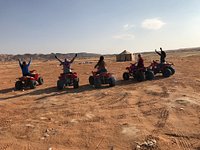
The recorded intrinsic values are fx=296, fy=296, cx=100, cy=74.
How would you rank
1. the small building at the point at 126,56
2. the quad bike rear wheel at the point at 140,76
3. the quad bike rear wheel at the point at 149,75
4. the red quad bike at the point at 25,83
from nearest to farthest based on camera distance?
the red quad bike at the point at 25,83 → the quad bike rear wheel at the point at 140,76 → the quad bike rear wheel at the point at 149,75 → the small building at the point at 126,56

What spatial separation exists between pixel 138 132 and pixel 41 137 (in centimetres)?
237

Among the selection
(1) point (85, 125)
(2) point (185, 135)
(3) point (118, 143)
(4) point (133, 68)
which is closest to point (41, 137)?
(1) point (85, 125)

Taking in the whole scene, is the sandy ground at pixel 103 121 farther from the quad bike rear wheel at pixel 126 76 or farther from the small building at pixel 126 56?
the small building at pixel 126 56

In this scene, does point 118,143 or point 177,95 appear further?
point 177,95

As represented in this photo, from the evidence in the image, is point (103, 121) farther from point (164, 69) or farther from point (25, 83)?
point (164, 69)

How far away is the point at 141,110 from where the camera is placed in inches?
369

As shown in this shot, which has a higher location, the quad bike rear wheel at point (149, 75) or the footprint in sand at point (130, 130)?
the quad bike rear wheel at point (149, 75)

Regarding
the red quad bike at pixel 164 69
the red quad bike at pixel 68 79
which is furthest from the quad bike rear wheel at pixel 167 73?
the red quad bike at pixel 68 79

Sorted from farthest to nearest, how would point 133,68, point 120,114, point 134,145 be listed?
point 133,68, point 120,114, point 134,145

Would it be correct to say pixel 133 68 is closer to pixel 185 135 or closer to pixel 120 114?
pixel 120 114

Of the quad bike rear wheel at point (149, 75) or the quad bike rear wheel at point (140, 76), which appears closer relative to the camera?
the quad bike rear wheel at point (140, 76)

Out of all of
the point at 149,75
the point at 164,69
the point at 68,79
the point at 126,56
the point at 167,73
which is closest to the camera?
the point at 68,79

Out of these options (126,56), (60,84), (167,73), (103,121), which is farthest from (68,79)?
(126,56)

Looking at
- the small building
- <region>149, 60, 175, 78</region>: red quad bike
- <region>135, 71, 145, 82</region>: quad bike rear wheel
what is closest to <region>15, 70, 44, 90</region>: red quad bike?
<region>135, 71, 145, 82</region>: quad bike rear wheel
